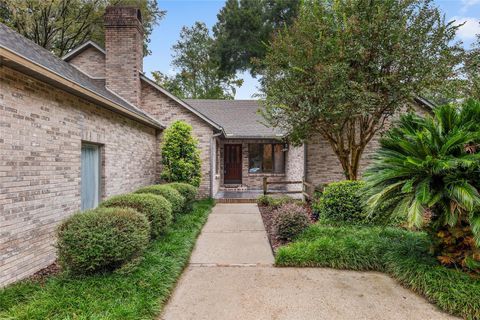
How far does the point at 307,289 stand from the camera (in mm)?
4047

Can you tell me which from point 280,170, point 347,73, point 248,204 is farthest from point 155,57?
point 347,73

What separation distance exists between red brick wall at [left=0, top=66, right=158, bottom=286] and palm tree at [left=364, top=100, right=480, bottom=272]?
5364mm

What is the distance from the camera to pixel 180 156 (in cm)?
1020

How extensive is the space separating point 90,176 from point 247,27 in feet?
63.2

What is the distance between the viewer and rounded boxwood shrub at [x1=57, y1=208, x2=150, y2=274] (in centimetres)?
375

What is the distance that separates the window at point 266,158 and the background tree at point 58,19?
12.4 m

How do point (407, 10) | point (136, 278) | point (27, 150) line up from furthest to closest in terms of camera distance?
1. point (407, 10)
2. point (27, 150)
3. point (136, 278)

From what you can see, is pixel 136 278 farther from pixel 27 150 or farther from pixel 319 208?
pixel 319 208

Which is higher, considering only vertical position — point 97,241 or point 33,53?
point 33,53

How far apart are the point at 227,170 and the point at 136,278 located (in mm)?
11433

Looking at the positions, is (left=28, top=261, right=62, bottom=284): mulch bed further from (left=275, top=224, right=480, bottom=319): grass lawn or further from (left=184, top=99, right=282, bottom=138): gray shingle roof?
(left=184, top=99, right=282, bottom=138): gray shingle roof

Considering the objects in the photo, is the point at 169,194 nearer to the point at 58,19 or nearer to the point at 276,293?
the point at 276,293

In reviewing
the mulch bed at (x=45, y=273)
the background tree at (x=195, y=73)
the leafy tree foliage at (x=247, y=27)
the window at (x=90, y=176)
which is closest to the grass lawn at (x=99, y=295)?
the mulch bed at (x=45, y=273)

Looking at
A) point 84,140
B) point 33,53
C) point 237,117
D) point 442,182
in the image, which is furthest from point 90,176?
point 237,117
